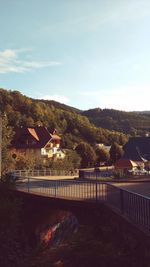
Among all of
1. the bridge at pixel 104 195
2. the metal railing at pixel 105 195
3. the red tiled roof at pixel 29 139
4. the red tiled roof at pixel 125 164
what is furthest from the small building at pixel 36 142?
the metal railing at pixel 105 195

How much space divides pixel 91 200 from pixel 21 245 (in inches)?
179

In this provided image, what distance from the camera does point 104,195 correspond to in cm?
1550

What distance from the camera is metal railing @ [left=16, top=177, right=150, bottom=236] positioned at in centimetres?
962

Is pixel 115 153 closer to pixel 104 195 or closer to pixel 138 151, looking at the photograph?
pixel 138 151

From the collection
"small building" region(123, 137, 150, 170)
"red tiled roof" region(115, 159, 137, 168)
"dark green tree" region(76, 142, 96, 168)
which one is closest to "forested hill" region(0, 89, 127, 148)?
"dark green tree" region(76, 142, 96, 168)

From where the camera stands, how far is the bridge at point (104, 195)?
9630mm

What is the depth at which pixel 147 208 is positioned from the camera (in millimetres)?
9180

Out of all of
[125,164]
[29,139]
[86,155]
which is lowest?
[125,164]

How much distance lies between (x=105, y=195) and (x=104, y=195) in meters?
0.32

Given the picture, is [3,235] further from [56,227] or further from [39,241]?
[56,227]

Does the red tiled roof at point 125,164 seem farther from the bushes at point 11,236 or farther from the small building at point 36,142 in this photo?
the bushes at point 11,236

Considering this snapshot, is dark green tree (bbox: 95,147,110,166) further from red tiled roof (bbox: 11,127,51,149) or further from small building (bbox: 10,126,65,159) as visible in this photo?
red tiled roof (bbox: 11,127,51,149)

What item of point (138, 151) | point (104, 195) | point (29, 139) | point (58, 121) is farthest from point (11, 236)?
point (58, 121)

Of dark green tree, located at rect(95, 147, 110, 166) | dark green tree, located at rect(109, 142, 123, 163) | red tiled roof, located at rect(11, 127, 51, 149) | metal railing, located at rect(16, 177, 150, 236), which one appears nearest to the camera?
metal railing, located at rect(16, 177, 150, 236)
